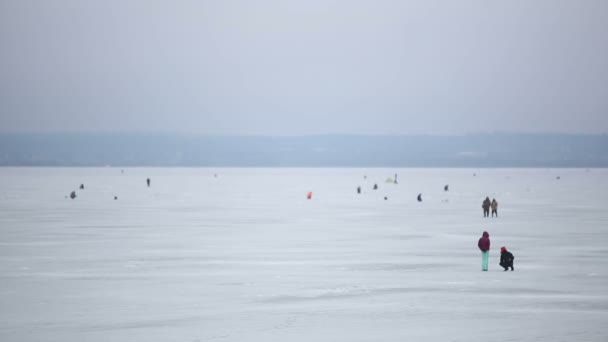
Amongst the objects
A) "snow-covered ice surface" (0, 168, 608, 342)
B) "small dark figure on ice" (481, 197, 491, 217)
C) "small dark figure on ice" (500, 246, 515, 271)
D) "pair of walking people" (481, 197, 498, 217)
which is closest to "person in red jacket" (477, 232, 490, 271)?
"snow-covered ice surface" (0, 168, 608, 342)

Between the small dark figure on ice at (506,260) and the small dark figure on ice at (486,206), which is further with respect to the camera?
the small dark figure on ice at (486,206)

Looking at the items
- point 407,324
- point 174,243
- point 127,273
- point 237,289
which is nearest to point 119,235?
point 174,243

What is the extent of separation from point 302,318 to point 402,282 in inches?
222

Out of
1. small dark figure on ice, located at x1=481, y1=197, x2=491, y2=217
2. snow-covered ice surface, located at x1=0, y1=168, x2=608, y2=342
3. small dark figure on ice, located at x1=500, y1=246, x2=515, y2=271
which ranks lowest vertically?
snow-covered ice surface, located at x1=0, y1=168, x2=608, y2=342

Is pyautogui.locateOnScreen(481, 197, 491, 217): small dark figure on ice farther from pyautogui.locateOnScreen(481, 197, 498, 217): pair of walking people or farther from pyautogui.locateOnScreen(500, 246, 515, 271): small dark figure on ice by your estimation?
pyautogui.locateOnScreen(500, 246, 515, 271): small dark figure on ice

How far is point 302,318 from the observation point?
52.3 ft

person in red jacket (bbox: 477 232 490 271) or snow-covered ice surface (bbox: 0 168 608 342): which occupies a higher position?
person in red jacket (bbox: 477 232 490 271)

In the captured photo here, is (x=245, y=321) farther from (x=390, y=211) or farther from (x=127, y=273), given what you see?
(x=390, y=211)

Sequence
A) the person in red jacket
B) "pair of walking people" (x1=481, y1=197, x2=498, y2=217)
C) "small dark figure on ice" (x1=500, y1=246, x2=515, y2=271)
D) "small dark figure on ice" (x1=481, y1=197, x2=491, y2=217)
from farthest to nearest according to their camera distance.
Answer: "small dark figure on ice" (x1=481, y1=197, x2=491, y2=217), "pair of walking people" (x1=481, y1=197, x2=498, y2=217), "small dark figure on ice" (x1=500, y1=246, x2=515, y2=271), the person in red jacket

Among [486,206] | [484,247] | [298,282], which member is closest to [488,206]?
[486,206]

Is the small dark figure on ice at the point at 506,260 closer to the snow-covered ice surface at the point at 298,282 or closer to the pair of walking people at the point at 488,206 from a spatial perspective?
the snow-covered ice surface at the point at 298,282

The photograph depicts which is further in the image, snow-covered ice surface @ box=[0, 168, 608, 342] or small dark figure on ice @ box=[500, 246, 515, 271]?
small dark figure on ice @ box=[500, 246, 515, 271]

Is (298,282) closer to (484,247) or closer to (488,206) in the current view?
(484,247)

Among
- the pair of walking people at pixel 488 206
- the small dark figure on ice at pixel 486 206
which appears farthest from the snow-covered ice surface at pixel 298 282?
the small dark figure on ice at pixel 486 206
